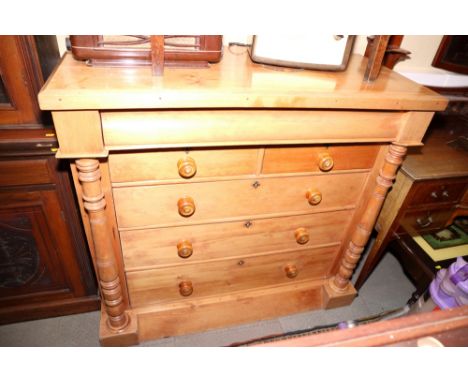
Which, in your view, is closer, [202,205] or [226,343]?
[202,205]

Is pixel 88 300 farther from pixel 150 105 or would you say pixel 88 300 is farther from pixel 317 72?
pixel 317 72

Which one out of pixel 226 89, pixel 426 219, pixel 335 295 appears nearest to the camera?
pixel 226 89

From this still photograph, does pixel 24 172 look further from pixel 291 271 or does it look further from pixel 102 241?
pixel 291 271

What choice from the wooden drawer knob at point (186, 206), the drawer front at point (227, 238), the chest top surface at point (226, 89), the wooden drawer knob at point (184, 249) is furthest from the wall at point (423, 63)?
the wooden drawer knob at point (184, 249)

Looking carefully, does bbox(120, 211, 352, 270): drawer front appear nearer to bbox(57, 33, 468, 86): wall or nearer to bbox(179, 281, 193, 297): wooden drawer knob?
bbox(179, 281, 193, 297): wooden drawer knob

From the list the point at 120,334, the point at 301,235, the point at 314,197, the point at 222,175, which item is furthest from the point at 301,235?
the point at 120,334

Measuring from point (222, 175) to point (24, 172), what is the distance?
2.46ft

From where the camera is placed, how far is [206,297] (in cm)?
153

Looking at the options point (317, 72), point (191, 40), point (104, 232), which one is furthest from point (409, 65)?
point (104, 232)

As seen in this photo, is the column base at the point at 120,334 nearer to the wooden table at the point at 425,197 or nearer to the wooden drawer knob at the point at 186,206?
the wooden drawer knob at the point at 186,206

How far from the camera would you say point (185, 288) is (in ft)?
4.48

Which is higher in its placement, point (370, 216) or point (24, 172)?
point (24, 172)
